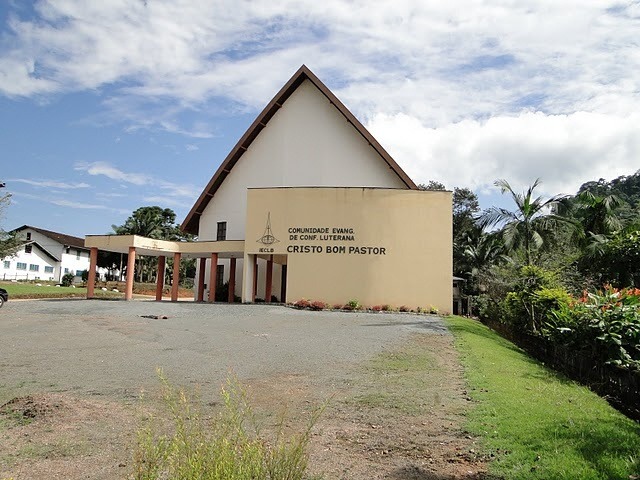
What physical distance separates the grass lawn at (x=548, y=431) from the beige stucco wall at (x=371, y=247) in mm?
14941

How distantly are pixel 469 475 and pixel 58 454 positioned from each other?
3.84 metres

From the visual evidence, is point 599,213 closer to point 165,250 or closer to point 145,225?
point 165,250

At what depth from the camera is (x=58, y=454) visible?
203 inches

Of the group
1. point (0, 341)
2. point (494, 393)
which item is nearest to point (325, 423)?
point (494, 393)

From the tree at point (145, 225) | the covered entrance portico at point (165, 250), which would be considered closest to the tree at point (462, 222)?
the covered entrance portico at point (165, 250)

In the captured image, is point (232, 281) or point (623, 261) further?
point (232, 281)

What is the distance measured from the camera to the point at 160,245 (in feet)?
92.9

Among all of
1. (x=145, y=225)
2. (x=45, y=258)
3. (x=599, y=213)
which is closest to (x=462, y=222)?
(x=599, y=213)

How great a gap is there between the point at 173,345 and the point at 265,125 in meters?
22.4

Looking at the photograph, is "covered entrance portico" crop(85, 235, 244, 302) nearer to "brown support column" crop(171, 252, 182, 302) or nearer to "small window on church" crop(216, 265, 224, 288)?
"brown support column" crop(171, 252, 182, 302)

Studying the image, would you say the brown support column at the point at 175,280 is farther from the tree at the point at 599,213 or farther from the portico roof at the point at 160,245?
the tree at the point at 599,213

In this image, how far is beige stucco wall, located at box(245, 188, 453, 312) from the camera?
945 inches

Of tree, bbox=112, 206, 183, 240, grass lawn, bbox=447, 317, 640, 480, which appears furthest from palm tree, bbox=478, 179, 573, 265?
tree, bbox=112, 206, 183, 240

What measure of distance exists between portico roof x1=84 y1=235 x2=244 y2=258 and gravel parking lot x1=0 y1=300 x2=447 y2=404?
22.7 feet
